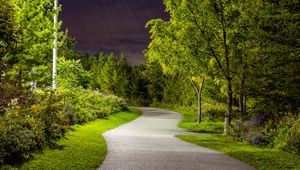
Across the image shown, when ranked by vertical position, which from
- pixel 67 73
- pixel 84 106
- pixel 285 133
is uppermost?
pixel 67 73

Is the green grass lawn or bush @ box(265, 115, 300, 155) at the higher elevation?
bush @ box(265, 115, 300, 155)

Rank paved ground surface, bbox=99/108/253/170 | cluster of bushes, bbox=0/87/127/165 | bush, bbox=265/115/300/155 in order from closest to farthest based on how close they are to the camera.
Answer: cluster of bushes, bbox=0/87/127/165 < paved ground surface, bbox=99/108/253/170 < bush, bbox=265/115/300/155

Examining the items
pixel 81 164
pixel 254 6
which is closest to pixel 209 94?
pixel 254 6

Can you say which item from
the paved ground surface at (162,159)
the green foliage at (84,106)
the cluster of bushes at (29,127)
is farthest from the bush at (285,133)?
the green foliage at (84,106)

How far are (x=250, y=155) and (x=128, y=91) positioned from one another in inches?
2927

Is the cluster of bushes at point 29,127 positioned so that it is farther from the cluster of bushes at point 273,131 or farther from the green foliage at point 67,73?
the cluster of bushes at point 273,131

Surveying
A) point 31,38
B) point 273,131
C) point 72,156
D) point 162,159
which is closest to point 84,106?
point 31,38

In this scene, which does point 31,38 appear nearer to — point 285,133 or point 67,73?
point 285,133

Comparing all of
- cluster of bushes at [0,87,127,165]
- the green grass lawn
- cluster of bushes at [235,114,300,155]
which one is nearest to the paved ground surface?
the green grass lawn

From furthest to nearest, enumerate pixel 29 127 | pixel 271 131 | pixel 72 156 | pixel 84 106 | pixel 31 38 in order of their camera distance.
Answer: pixel 84 106 → pixel 271 131 → pixel 31 38 → pixel 29 127 → pixel 72 156

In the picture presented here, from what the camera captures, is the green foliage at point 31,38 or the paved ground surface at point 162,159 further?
the green foliage at point 31,38

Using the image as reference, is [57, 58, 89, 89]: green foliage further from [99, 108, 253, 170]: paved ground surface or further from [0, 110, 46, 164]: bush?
[0, 110, 46, 164]: bush

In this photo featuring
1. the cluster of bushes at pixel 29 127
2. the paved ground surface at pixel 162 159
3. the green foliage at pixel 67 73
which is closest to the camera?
the cluster of bushes at pixel 29 127

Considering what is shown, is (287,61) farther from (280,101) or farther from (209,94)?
(209,94)
